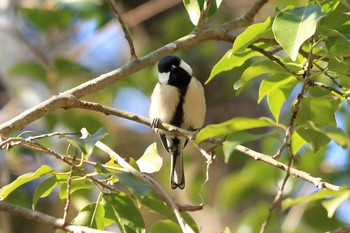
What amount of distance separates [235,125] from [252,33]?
35cm

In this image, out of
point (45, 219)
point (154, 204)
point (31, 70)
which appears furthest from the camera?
point (31, 70)

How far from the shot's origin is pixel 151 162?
1637 mm

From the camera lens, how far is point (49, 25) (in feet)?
11.9

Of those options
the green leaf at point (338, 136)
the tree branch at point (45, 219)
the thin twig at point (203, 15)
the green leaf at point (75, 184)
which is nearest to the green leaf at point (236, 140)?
the green leaf at point (338, 136)

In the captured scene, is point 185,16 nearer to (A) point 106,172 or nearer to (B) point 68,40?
(B) point 68,40

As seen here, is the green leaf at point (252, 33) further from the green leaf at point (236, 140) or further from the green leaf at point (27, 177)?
the green leaf at point (27, 177)

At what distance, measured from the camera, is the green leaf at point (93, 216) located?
1598mm

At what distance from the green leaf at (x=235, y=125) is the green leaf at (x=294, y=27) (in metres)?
0.22

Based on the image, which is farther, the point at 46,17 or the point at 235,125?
the point at 46,17

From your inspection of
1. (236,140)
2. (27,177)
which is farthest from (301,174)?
(27,177)

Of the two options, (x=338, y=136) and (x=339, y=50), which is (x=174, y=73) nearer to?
(x=339, y=50)

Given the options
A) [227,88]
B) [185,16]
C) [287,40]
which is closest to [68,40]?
[185,16]

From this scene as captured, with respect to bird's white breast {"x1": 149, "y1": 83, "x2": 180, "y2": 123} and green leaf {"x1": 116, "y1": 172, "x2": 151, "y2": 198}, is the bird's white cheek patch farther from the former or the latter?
green leaf {"x1": 116, "y1": 172, "x2": 151, "y2": 198}

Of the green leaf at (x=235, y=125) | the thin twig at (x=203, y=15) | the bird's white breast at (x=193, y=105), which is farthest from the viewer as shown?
the bird's white breast at (x=193, y=105)
